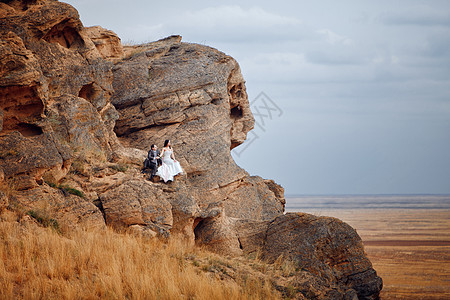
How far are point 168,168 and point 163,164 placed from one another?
0.30 m

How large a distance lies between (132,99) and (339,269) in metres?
15.0

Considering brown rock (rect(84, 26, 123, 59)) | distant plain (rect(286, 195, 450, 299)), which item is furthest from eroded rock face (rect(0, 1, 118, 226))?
distant plain (rect(286, 195, 450, 299))

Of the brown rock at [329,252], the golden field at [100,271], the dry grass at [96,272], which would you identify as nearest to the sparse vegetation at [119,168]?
the golden field at [100,271]

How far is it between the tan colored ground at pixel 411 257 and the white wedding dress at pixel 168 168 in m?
6.92

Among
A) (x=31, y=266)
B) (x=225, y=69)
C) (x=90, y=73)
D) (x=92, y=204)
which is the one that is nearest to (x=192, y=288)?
(x=31, y=266)

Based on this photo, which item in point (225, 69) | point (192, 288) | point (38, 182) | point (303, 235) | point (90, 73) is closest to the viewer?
point (192, 288)

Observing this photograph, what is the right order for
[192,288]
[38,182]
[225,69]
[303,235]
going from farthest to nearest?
[225,69]
[303,235]
[38,182]
[192,288]

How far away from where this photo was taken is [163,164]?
2225cm

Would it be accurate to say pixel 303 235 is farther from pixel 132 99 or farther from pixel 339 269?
pixel 132 99

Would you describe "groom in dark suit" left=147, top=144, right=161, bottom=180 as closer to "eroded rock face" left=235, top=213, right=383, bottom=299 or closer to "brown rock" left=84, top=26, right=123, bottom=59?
"eroded rock face" left=235, top=213, right=383, bottom=299

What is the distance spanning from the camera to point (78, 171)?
20.1 metres

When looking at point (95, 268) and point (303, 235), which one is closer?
point (95, 268)

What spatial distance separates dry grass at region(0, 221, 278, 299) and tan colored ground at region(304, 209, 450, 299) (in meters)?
10.4

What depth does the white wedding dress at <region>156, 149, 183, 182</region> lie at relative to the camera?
2172 centimetres
